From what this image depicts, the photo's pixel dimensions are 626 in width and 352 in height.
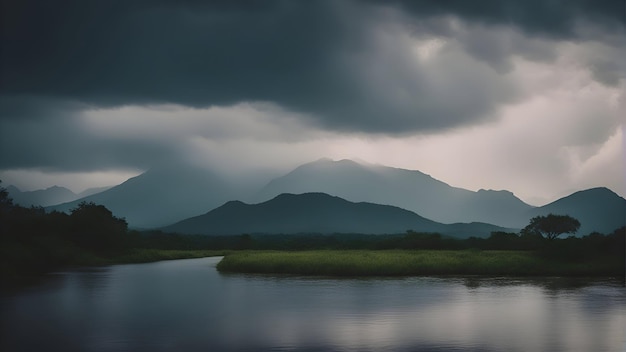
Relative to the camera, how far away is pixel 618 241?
8694cm

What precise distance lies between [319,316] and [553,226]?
104m

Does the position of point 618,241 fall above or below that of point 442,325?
above

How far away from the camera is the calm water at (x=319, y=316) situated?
32.5 metres

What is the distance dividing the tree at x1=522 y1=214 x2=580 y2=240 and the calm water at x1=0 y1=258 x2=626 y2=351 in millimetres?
65772

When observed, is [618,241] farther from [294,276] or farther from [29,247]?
[29,247]

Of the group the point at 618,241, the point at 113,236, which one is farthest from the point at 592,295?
the point at 113,236

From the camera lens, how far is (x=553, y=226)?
13388 centimetres

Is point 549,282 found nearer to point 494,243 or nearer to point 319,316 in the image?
point 319,316

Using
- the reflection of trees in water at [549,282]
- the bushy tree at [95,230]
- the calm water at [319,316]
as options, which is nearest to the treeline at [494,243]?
the reflection of trees in water at [549,282]

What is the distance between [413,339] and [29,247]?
75.4 metres

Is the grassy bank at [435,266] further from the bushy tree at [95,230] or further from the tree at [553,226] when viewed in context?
the bushy tree at [95,230]

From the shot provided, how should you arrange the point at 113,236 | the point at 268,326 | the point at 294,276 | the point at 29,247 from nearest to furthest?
the point at 268,326, the point at 294,276, the point at 29,247, the point at 113,236

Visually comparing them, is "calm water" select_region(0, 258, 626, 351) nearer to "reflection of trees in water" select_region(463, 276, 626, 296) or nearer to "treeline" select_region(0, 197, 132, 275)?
"reflection of trees in water" select_region(463, 276, 626, 296)

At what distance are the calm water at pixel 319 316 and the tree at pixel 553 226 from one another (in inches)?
2589
